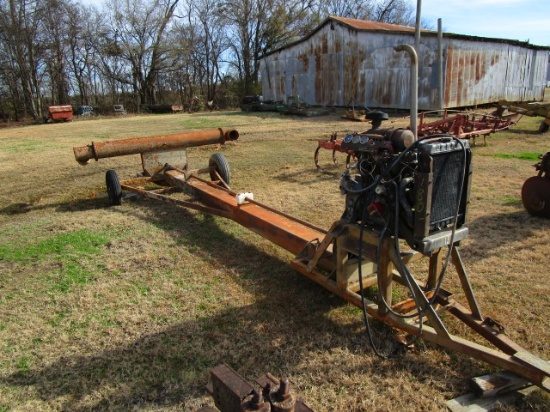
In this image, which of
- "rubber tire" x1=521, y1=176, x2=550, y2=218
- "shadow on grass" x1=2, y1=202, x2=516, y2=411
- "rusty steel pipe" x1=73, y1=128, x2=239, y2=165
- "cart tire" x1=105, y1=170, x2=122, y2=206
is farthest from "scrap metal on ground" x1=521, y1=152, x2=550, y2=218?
"cart tire" x1=105, y1=170, x2=122, y2=206

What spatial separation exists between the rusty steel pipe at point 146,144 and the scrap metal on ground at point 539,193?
421 centimetres

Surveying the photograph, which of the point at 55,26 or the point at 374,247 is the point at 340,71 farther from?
the point at 55,26

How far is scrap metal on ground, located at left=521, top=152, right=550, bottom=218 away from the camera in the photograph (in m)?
5.26

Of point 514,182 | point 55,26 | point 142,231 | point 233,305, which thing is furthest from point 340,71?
point 55,26

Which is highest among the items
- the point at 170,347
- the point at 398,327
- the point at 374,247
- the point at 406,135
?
the point at 406,135

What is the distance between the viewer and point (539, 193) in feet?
17.4

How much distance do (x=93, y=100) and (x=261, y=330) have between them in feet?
131

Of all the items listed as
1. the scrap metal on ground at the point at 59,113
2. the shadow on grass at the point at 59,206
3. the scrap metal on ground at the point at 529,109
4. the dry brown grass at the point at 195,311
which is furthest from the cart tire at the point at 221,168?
the scrap metal on ground at the point at 59,113

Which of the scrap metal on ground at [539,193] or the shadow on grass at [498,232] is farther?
the scrap metal on ground at [539,193]

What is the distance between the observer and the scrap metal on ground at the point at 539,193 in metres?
5.26

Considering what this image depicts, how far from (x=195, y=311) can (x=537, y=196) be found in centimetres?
459

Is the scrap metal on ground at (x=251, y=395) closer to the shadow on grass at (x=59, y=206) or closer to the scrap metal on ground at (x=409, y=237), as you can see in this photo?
the scrap metal on ground at (x=409, y=237)

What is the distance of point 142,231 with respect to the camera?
5.30m

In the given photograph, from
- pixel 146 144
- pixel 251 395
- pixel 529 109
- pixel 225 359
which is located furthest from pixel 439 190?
pixel 529 109
